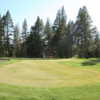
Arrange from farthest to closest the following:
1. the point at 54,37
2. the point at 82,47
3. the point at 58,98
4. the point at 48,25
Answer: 1. the point at 48,25
2. the point at 54,37
3. the point at 82,47
4. the point at 58,98

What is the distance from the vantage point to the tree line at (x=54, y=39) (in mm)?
49688

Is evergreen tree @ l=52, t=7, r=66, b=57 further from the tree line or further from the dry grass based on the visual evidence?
the dry grass

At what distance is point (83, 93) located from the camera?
30.3 ft

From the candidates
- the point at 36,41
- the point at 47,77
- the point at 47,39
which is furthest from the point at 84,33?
the point at 47,77

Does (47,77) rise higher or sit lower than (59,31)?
lower

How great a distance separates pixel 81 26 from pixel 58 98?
43.1 metres

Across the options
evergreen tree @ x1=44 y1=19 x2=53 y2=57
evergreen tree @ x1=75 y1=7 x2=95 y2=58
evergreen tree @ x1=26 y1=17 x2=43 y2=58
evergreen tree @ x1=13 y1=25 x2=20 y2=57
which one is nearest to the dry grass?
evergreen tree @ x1=75 y1=7 x2=95 y2=58

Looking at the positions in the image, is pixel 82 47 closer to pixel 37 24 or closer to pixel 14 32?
pixel 37 24

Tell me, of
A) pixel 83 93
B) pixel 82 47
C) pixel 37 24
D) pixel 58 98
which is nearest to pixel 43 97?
pixel 58 98

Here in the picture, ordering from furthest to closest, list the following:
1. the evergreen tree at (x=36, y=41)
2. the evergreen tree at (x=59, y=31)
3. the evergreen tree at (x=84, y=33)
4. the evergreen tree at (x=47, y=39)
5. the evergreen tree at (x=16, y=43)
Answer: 1. the evergreen tree at (x=16, y=43)
2. the evergreen tree at (x=47, y=39)
3. the evergreen tree at (x=36, y=41)
4. the evergreen tree at (x=59, y=31)
5. the evergreen tree at (x=84, y=33)

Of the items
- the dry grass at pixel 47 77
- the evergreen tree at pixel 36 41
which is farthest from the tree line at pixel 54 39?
the dry grass at pixel 47 77

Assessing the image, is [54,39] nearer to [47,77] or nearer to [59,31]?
[59,31]

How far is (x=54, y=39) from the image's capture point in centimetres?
5456

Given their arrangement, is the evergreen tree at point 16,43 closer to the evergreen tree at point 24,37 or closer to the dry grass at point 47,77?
the evergreen tree at point 24,37
